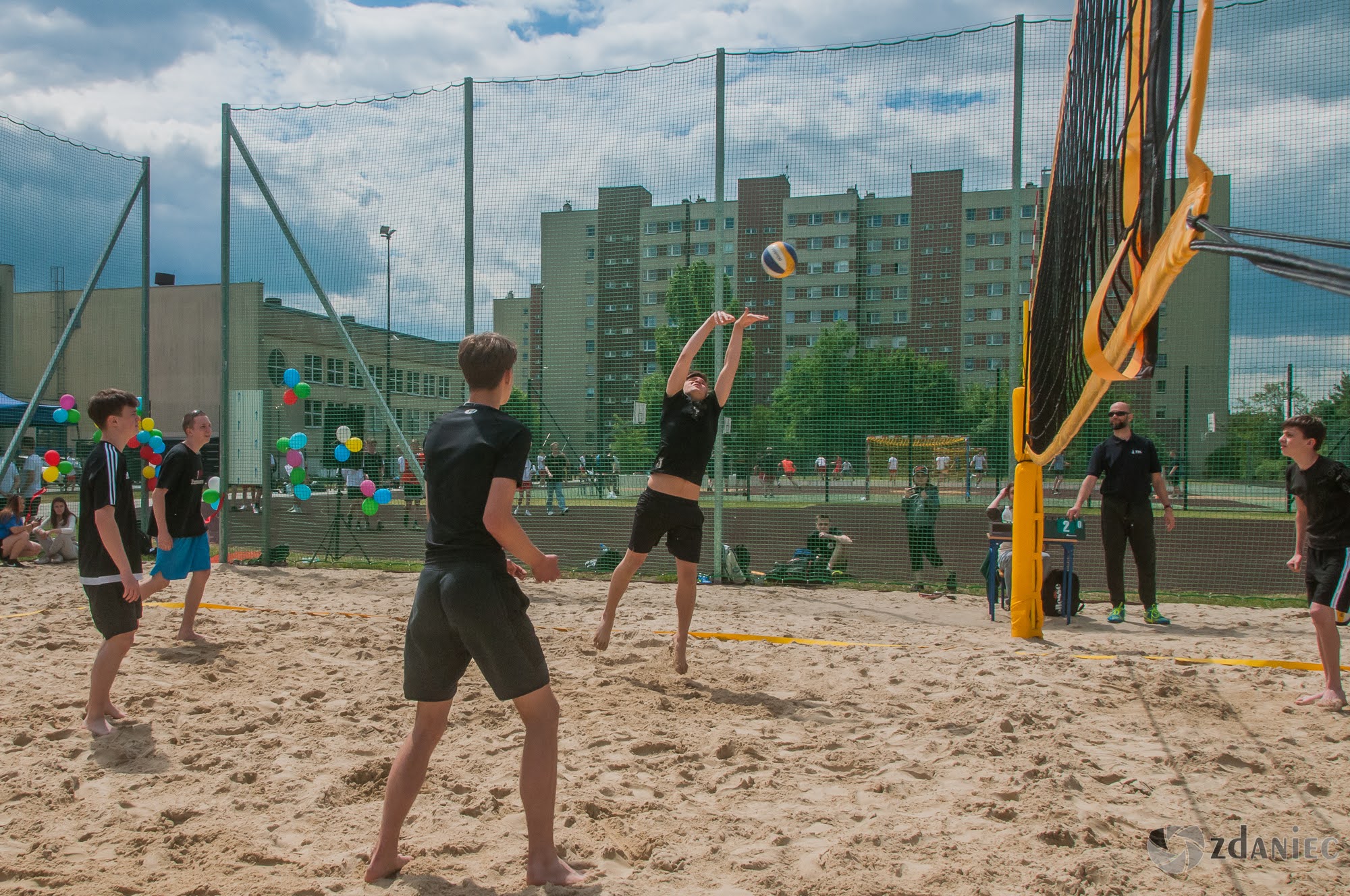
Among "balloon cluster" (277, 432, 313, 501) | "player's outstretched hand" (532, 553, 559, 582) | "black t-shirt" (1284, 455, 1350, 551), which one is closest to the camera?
"player's outstretched hand" (532, 553, 559, 582)

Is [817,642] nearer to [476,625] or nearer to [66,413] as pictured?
[476,625]

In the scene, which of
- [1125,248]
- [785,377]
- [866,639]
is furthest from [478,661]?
[785,377]

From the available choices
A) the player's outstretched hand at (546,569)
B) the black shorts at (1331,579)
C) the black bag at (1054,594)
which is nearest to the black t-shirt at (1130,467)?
the black bag at (1054,594)

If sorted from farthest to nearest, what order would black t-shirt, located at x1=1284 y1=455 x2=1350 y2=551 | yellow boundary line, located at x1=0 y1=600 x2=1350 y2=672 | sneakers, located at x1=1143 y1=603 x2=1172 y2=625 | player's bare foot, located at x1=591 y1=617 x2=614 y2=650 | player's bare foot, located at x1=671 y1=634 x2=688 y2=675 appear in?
1. sneakers, located at x1=1143 y1=603 x2=1172 y2=625
2. yellow boundary line, located at x1=0 y1=600 x2=1350 y2=672
3. player's bare foot, located at x1=591 y1=617 x2=614 y2=650
4. player's bare foot, located at x1=671 y1=634 x2=688 y2=675
5. black t-shirt, located at x1=1284 y1=455 x2=1350 y2=551

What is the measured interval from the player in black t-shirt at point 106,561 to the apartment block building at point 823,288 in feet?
15.3

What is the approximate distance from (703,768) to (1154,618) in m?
4.73

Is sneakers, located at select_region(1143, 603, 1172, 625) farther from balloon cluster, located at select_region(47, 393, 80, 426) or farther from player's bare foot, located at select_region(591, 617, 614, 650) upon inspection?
balloon cluster, located at select_region(47, 393, 80, 426)

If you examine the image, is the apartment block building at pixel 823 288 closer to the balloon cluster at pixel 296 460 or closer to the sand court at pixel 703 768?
the balloon cluster at pixel 296 460

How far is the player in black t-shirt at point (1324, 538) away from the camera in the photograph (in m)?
4.23

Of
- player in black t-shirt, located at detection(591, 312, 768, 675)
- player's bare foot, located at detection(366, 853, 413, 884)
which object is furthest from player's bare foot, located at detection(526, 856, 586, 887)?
player in black t-shirt, located at detection(591, 312, 768, 675)

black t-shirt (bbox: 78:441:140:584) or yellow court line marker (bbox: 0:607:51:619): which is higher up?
black t-shirt (bbox: 78:441:140:584)

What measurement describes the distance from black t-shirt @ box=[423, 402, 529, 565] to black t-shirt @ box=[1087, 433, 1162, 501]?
5791 mm

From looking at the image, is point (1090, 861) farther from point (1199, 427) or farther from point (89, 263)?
point (89, 263)

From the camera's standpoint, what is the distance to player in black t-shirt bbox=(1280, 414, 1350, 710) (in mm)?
4227
